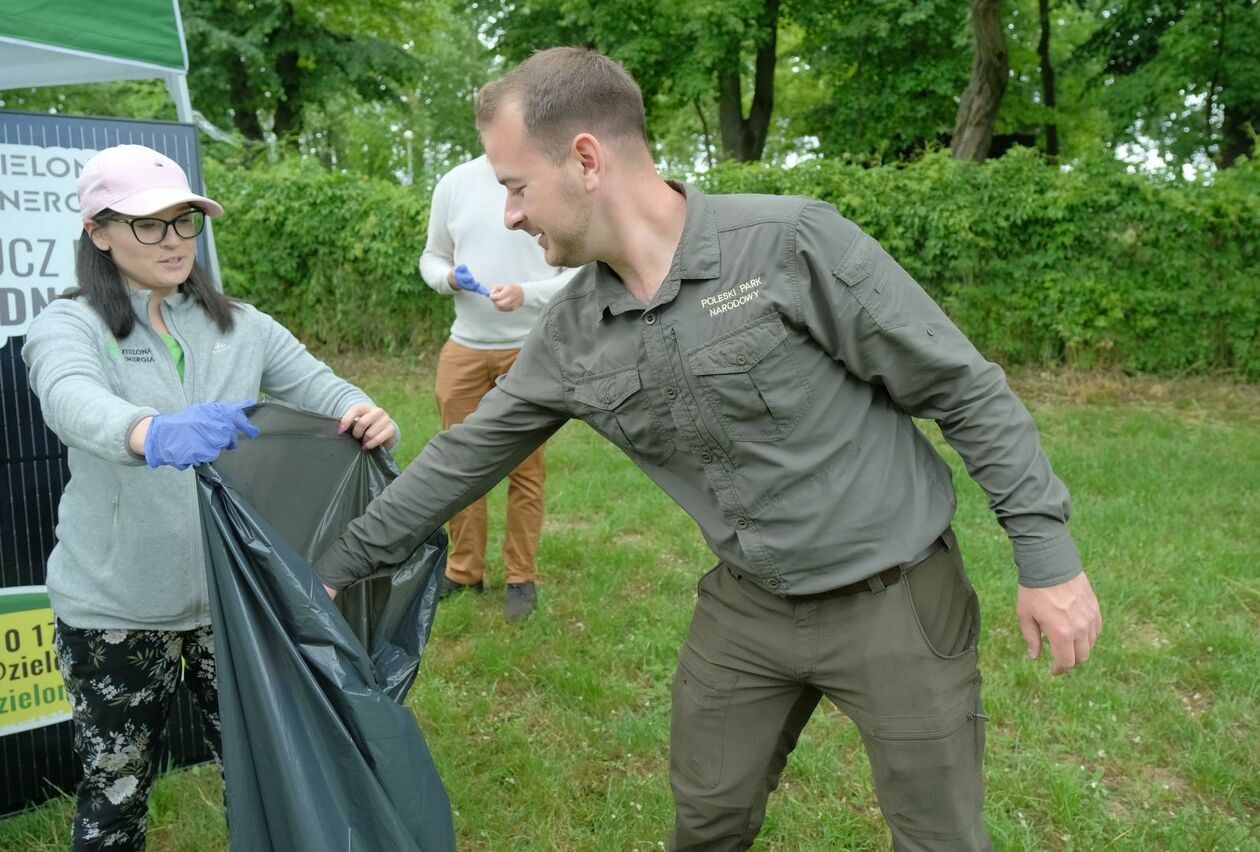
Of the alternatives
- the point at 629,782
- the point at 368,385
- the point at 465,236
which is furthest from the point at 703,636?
the point at 368,385

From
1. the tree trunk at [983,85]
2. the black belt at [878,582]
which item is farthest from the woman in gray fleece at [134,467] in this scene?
the tree trunk at [983,85]

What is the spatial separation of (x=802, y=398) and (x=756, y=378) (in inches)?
3.8

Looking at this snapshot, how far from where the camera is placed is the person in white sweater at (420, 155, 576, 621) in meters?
4.69

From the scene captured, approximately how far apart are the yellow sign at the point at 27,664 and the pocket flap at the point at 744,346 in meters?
2.37

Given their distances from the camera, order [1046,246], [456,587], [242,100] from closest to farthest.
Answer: [456,587] < [1046,246] < [242,100]

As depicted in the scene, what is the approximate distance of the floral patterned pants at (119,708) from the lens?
2486 mm

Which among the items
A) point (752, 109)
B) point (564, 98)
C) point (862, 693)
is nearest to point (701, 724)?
point (862, 693)

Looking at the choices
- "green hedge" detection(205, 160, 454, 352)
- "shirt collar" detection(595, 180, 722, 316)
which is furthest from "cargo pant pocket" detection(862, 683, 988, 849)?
"green hedge" detection(205, 160, 454, 352)

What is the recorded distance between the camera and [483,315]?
4812 millimetres

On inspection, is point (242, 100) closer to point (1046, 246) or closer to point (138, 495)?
point (1046, 246)

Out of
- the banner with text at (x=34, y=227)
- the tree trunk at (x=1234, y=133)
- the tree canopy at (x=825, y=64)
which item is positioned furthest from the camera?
the tree trunk at (x=1234, y=133)

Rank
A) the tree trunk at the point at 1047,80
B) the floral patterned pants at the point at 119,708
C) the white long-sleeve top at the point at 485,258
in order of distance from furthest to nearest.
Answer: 1. the tree trunk at the point at 1047,80
2. the white long-sleeve top at the point at 485,258
3. the floral patterned pants at the point at 119,708

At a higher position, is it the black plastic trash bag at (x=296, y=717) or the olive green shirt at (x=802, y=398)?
the olive green shirt at (x=802, y=398)

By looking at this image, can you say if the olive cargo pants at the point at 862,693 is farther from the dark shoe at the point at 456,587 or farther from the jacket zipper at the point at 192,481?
the dark shoe at the point at 456,587
